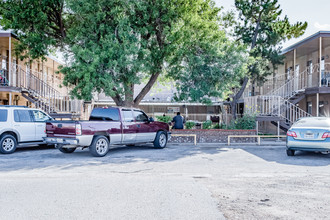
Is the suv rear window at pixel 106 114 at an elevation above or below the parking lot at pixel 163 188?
above

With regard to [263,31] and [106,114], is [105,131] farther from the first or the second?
[263,31]

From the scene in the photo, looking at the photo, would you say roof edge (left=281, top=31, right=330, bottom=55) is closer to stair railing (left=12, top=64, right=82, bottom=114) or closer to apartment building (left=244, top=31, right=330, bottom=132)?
apartment building (left=244, top=31, right=330, bottom=132)

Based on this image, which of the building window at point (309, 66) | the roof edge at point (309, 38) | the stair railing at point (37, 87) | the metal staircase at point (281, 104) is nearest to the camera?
the roof edge at point (309, 38)

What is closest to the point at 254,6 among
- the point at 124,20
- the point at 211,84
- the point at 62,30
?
the point at 211,84

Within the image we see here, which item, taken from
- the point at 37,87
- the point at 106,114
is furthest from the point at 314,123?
the point at 37,87

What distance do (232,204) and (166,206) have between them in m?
1.19

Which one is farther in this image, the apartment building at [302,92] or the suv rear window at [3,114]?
the apartment building at [302,92]

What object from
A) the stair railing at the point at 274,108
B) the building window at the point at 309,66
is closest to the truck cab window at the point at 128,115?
the stair railing at the point at 274,108

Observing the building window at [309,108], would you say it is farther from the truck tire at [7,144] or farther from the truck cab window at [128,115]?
the truck tire at [7,144]

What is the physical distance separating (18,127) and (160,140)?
234 inches

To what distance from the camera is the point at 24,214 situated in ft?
16.8

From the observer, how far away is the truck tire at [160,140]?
1467 centimetres

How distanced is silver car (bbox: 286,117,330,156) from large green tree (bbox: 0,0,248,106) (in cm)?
564

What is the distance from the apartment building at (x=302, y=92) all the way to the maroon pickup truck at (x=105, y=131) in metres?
7.16
